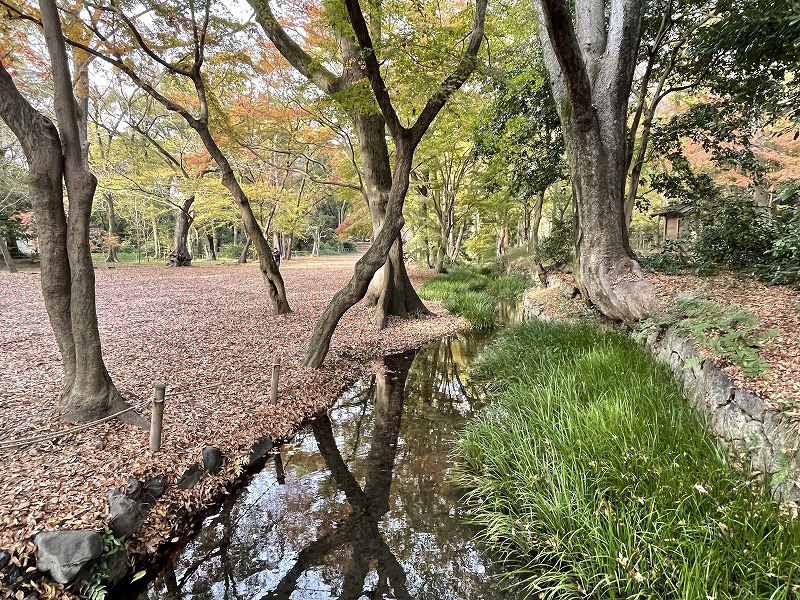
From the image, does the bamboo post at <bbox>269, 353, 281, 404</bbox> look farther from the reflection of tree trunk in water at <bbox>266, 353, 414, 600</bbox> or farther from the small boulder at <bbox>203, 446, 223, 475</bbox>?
the small boulder at <bbox>203, 446, 223, 475</bbox>

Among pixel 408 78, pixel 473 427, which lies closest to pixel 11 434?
pixel 473 427

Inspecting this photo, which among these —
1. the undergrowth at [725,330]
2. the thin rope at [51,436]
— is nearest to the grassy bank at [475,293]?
the undergrowth at [725,330]

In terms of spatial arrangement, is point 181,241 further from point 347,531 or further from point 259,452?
point 347,531

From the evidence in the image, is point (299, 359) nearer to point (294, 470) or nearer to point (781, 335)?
point (294, 470)

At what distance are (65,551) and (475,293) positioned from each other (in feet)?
40.5

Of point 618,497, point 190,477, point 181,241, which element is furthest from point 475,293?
point 181,241

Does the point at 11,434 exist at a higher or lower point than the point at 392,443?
higher

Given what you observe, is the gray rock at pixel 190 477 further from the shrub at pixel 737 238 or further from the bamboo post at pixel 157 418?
the shrub at pixel 737 238

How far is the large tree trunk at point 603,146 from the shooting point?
5.91 m

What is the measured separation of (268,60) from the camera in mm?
10977

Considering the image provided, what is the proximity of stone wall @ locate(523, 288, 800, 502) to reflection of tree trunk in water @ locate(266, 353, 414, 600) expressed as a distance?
248cm

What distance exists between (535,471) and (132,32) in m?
9.13

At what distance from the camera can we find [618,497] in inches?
115

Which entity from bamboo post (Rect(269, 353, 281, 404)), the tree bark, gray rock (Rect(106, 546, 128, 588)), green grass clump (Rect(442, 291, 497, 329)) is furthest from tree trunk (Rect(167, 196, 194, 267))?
gray rock (Rect(106, 546, 128, 588))
